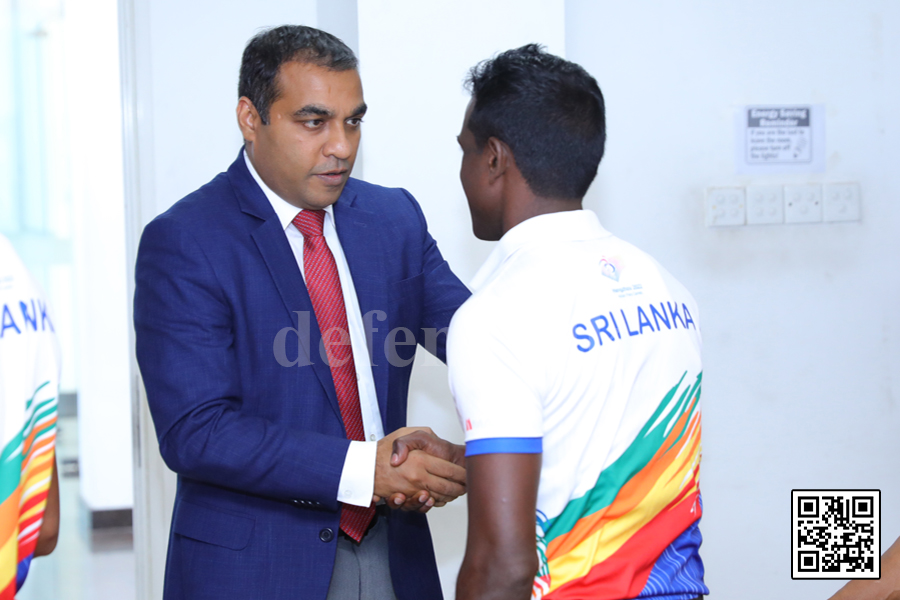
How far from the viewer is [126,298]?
2416mm

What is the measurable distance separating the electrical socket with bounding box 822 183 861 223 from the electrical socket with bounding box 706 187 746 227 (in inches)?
11.0

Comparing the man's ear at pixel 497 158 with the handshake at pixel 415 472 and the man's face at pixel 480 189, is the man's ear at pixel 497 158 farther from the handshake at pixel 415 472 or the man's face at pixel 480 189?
the handshake at pixel 415 472

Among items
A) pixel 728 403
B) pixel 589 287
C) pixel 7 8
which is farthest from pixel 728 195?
pixel 7 8

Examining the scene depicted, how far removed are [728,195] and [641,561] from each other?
1659 millimetres

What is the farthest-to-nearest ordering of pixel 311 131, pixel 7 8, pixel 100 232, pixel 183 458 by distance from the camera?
pixel 7 8 → pixel 100 232 → pixel 311 131 → pixel 183 458

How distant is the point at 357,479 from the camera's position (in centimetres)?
140

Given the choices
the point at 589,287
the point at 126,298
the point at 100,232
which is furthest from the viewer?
the point at 100,232

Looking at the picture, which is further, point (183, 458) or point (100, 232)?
point (100, 232)

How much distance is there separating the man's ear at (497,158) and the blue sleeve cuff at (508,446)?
0.40 meters

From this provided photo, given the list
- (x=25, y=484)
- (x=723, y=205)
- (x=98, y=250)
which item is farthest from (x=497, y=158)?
(x=98, y=250)

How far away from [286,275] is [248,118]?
0.34 m

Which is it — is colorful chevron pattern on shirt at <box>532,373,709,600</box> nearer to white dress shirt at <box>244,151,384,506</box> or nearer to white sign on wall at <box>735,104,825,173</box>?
white dress shirt at <box>244,151,384,506</box>

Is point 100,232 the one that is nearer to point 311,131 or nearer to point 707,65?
point 311,131

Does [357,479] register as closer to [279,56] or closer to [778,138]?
[279,56]
